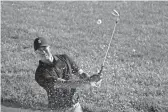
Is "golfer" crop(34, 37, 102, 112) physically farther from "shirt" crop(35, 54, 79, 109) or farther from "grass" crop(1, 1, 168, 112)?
"grass" crop(1, 1, 168, 112)

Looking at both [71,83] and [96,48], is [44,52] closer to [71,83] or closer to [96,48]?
[71,83]

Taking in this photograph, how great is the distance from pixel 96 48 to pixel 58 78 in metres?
8.14

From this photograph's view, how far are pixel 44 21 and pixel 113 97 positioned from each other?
9.08 m

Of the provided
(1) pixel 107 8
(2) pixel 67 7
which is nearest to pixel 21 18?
(2) pixel 67 7

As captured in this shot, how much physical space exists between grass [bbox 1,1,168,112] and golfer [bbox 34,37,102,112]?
267cm

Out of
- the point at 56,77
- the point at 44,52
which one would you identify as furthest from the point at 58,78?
the point at 44,52

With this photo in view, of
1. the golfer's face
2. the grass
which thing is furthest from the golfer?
the grass

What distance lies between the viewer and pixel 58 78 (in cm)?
655

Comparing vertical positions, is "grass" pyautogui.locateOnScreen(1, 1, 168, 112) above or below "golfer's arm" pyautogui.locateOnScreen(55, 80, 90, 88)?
below

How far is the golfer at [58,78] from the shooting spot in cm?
646

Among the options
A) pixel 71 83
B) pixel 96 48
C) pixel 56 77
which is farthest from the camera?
pixel 96 48

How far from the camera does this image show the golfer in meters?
6.46

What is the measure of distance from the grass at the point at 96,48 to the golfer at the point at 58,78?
8.75ft

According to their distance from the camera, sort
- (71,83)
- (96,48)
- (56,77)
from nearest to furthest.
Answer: (71,83) → (56,77) → (96,48)
